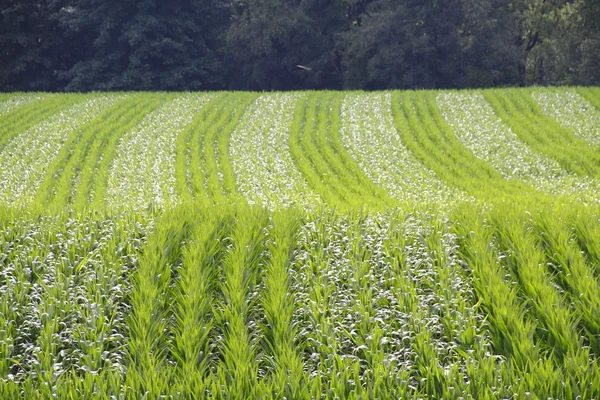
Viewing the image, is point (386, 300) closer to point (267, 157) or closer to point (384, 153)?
point (267, 157)

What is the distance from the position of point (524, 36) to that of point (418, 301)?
47.8 m

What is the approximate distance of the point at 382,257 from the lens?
5867 mm

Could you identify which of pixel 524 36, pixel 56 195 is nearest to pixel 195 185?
pixel 56 195

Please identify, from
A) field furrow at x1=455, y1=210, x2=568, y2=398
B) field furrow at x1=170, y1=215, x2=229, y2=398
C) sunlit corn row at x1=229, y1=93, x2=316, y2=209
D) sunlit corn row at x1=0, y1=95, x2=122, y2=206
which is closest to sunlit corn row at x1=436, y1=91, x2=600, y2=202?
sunlit corn row at x1=229, y1=93, x2=316, y2=209

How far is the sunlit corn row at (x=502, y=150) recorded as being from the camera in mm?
14945

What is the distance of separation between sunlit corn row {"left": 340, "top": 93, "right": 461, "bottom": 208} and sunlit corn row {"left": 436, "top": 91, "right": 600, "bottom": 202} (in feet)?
6.62

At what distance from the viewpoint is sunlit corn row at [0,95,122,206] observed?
16422 mm

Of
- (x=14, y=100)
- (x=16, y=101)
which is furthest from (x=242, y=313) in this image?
(x=14, y=100)

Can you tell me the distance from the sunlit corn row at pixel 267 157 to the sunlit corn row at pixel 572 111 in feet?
29.5

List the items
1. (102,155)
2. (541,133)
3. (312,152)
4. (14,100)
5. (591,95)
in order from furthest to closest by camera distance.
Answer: (14,100), (591,95), (541,133), (312,152), (102,155)

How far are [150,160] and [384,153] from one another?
6.80m

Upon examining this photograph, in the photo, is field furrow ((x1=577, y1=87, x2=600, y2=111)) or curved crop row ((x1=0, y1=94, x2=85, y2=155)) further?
field furrow ((x1=577, y1=87, x2=600, y2=111))

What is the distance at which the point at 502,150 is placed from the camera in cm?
2011

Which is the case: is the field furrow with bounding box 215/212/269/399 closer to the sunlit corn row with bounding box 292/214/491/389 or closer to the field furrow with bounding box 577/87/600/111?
the sunlit corn row with bounding box 292/214/491/389
